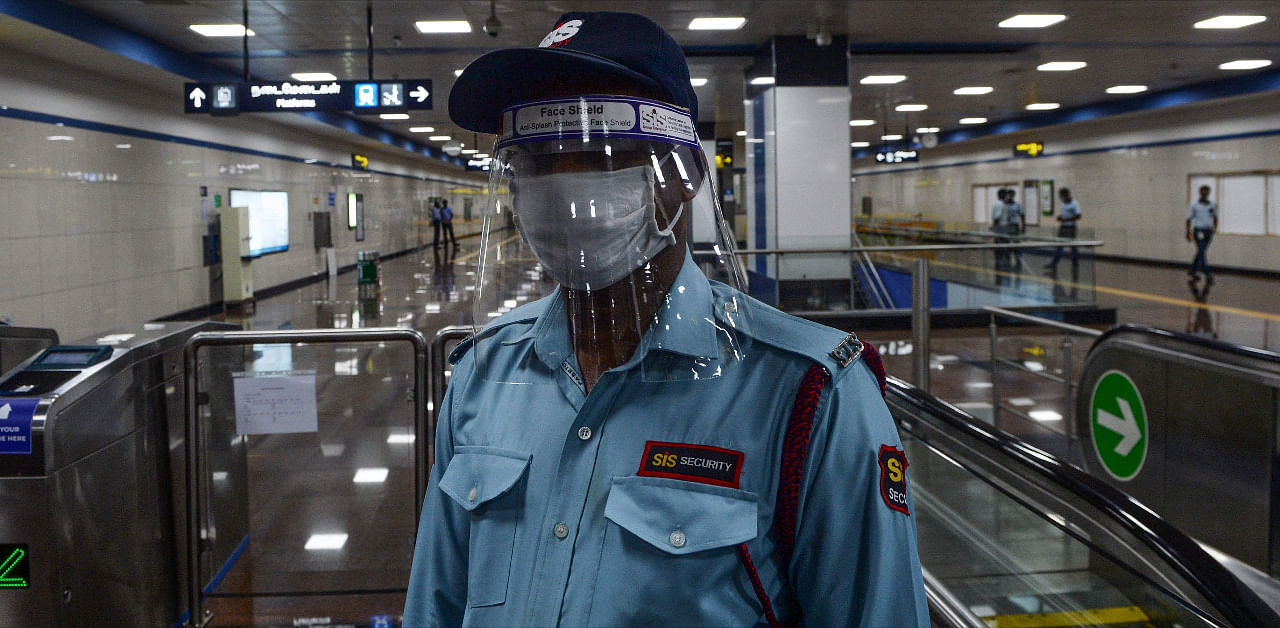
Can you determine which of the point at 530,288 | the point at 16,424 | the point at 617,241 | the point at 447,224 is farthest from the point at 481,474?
the point at 447,224

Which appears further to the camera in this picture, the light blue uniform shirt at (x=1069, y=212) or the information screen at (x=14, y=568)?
the light blue uniform shirt at (x=1069, y=212)

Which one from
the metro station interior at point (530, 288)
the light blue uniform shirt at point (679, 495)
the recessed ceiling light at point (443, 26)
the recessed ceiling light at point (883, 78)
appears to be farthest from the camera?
the recessed ceiling light at point (883, 78)

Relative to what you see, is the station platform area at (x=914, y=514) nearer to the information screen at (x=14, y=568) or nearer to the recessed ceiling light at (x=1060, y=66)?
the information screen at (x=14, y=568)

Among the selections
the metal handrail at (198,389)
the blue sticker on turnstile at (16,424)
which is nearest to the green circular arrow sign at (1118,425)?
the metal handrail at (198,389)

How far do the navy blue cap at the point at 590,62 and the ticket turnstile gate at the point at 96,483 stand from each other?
2.64 m

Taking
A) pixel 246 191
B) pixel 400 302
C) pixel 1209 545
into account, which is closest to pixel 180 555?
pixel 1209 545

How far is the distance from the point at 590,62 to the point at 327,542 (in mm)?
3918

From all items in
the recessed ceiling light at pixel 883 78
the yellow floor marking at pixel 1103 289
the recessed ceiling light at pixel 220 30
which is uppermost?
the recessed ceiling light at pixel 883 78

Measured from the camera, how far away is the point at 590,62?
1075 millimetres

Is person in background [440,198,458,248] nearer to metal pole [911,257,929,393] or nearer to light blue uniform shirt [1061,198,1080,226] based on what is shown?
light blue uniform shirt [1061,198,1080,226]

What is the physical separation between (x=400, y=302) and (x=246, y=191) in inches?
171

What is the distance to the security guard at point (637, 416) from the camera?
3.29ft

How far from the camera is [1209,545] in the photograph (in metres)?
4.16

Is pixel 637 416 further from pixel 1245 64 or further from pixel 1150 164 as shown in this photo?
pixel 1150 164
